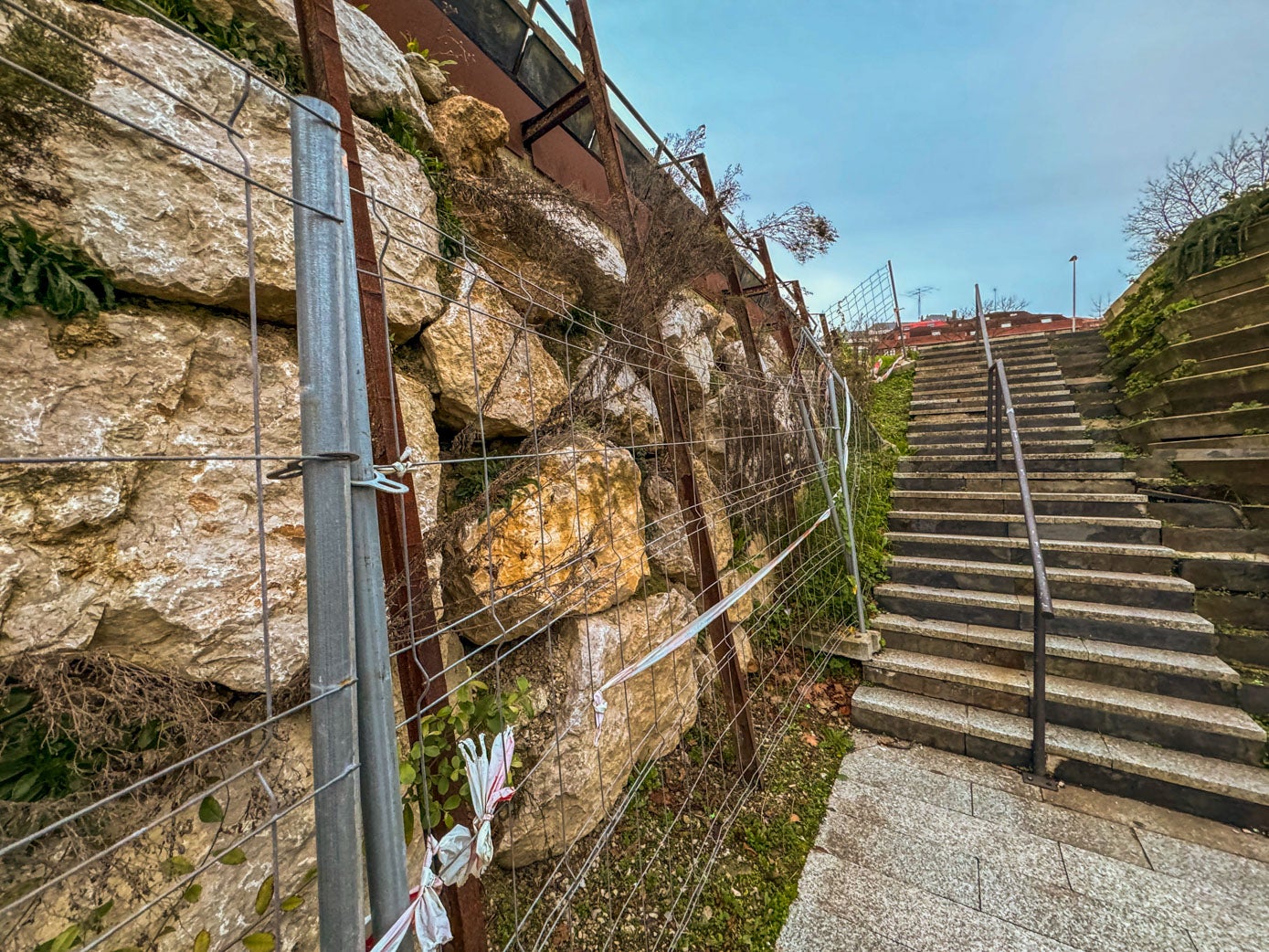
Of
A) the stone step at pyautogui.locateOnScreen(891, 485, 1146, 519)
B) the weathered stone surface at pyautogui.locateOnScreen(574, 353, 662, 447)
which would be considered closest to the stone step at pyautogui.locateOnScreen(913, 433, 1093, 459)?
the stone step at pyautogui.locateOnScreen(891, 485, 1146, 519)

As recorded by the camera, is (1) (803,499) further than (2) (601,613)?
Yes

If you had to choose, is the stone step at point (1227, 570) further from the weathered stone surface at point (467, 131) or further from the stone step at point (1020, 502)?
the weathered stone surface at point (467, 131)

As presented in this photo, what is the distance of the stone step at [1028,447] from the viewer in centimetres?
431

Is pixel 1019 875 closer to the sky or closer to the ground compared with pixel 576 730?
closer to the ground

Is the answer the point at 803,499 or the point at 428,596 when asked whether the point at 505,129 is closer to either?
the point at 428,596

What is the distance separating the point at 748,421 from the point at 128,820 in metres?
3.06

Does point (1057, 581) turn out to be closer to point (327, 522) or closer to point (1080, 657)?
point (1080, 657)

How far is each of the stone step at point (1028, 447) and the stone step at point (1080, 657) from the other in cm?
195

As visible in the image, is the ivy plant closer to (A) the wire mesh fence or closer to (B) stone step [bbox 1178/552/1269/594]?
(A) the wire mesh fence

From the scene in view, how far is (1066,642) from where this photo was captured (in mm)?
2930

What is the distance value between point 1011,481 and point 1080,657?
5.52ft

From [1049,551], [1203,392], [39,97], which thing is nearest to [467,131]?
[39,97]

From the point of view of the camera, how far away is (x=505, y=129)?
242 centimetres

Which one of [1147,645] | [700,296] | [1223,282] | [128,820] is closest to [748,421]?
[700,296]
